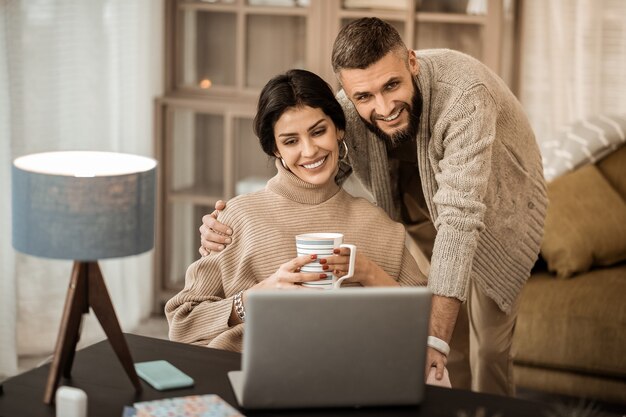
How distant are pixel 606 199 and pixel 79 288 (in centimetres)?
239

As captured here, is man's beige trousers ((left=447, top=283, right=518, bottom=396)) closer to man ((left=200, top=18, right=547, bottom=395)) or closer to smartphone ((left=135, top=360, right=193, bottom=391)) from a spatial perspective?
man ((left=200, top=18, right=547, bottom=395))

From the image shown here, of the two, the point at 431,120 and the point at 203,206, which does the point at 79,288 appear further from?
the point at 203,206

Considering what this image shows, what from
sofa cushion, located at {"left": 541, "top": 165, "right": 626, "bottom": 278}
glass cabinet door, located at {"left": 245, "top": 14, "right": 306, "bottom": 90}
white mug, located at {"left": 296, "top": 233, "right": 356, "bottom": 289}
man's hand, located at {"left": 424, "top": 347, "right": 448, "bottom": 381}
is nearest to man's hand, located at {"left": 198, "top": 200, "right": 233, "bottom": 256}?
white mug, located at {"left": 296, "top": 233, "right": 356, "bottom": 289}

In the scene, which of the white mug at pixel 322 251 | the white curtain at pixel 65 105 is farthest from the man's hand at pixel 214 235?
the white curtain at pixel 65 105

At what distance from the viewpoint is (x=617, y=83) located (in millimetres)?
3953

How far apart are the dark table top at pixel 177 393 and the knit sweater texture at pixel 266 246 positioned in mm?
164

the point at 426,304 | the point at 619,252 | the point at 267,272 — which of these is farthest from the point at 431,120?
the point at 619,252

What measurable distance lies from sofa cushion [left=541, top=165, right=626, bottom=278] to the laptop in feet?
6.14

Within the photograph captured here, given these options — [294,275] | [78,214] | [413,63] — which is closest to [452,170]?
[413,63]

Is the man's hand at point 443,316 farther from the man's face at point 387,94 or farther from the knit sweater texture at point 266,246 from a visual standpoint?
the man's face at point 387,94

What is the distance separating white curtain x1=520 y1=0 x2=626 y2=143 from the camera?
12.9ft

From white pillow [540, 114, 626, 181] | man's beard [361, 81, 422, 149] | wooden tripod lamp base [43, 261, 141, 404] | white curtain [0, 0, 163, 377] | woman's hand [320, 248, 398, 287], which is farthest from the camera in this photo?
white pillow [540, 114, 626, 181]

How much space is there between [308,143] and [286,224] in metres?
0.20

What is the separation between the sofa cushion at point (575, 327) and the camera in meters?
3.17
